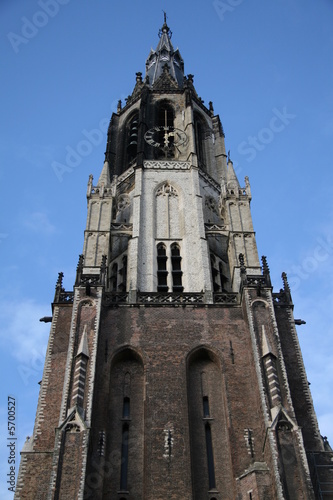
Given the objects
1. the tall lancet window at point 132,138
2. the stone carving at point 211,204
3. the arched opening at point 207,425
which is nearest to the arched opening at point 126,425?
the arched opening at point 207,425

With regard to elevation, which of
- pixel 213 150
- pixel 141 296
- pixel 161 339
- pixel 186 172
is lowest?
pixel 161 339

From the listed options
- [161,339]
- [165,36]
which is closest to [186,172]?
[161,339]

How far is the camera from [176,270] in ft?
101

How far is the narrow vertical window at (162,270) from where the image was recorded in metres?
29.7

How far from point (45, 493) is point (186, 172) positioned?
19.4 metres

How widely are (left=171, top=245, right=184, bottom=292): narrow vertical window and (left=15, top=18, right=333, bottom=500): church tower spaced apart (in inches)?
3.7

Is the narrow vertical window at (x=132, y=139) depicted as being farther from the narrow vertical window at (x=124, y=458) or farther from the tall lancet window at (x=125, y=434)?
the narrow vertical window at (x=124, y=458)

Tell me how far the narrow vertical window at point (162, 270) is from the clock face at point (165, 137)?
28.1 ft

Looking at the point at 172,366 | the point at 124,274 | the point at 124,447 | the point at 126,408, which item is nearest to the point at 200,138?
the point at 124,274

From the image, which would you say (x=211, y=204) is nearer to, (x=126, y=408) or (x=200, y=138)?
(x=200, y=138)

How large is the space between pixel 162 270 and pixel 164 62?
24056 millimetres

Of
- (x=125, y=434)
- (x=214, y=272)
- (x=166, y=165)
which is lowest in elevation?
(x=125, y=434)

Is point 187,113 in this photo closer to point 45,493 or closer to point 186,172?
point 186,172

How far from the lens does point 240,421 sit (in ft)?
76.2
